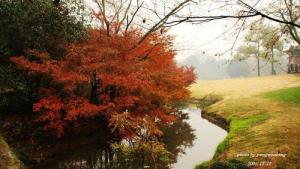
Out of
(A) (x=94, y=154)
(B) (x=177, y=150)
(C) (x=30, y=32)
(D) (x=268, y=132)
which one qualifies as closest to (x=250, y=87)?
(B) (x=177, y=150)

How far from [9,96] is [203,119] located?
17.0 m

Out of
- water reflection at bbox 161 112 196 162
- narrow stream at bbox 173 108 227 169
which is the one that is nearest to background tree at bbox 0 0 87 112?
water reflection at bbox 161 112 196 162

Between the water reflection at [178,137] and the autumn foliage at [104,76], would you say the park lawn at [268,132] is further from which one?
the autumn foliage at [104,76]

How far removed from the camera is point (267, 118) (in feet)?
60.3

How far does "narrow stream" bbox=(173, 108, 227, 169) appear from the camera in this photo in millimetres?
16047

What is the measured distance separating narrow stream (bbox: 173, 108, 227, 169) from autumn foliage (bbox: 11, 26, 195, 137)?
2602mm

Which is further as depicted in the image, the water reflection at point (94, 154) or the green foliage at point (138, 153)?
the water reflection at point (94, 154)

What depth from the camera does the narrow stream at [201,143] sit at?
16047 mm

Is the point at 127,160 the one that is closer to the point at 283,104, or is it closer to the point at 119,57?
the point at 119,57

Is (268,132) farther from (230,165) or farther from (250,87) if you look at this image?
(250,87)

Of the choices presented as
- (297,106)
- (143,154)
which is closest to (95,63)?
(143,154)

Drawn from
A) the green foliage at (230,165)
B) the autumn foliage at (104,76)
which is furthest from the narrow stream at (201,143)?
the green foliage at (230,165)

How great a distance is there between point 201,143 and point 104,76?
8.36m

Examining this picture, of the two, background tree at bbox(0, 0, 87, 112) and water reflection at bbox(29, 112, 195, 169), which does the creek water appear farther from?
background tree at bbox(0, 0, 87, 112)
